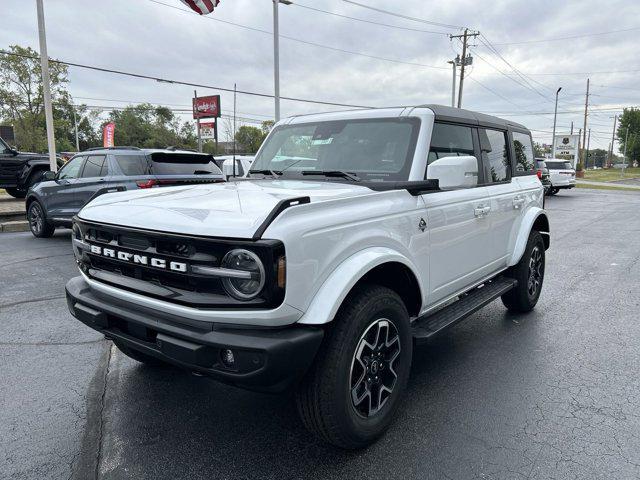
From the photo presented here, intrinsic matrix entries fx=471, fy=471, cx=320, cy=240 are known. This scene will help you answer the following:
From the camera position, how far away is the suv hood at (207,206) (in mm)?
2201

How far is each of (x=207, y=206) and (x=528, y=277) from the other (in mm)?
3662

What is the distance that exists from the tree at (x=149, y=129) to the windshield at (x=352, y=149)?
72104 mm

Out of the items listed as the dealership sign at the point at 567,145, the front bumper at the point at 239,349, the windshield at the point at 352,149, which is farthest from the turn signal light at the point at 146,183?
the dealership sign at the point at 567,145

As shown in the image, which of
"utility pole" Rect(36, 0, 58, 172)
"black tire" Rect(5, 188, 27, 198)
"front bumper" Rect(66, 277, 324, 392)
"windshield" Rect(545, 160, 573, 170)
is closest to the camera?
"front bumper" Rect(66, 277, 324, 392)

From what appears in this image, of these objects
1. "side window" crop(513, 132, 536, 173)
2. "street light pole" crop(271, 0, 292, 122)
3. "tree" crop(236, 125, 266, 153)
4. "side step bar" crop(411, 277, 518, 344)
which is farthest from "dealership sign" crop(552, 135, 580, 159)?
"side step bar" crop(411, 277, 518, 344)

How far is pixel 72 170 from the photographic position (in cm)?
943

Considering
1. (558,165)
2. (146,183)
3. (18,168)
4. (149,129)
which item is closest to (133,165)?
(146,183)

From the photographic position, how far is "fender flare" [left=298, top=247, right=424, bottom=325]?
2225mm

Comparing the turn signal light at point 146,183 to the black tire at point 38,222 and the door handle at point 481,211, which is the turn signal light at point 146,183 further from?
the door handle at point 481,211

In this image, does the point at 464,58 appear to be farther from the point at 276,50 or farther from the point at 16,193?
the point at 16,193

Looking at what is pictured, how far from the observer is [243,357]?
6.91 feet

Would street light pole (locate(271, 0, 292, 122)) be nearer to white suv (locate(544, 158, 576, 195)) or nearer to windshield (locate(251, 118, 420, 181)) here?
white suv (locate(544, 158, 576, 195))

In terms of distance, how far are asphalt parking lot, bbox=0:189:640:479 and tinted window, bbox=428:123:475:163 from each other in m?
1.67

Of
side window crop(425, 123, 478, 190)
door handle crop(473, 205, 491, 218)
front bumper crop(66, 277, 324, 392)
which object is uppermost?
side window crop(425, 123, 478, 190)
